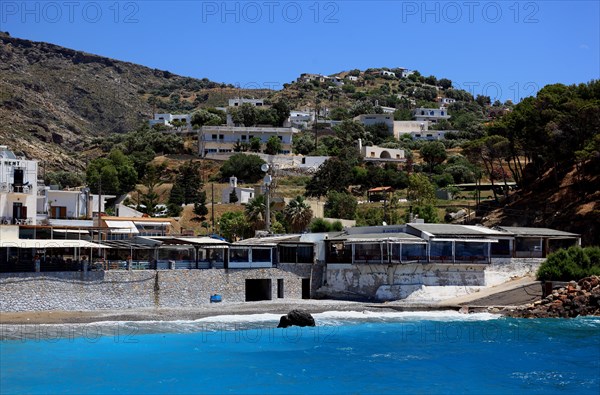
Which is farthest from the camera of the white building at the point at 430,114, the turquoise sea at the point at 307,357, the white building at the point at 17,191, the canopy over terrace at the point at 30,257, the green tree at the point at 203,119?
the white building at the point at 430,114

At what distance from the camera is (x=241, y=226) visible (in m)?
66.0

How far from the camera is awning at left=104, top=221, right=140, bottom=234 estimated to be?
56388 mm

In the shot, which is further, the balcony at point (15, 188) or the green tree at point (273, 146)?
the green tree at point (273, 146)

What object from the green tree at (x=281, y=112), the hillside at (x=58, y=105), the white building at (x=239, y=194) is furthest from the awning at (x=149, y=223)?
the green tree at (x=281, y=112)

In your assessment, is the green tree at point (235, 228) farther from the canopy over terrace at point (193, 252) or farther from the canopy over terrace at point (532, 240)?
the canopy over terrace at point (532, 240)

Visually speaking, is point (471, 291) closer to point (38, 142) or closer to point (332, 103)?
point (38, 142)

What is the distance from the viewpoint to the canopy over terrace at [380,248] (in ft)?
159

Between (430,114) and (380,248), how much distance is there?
108 meters

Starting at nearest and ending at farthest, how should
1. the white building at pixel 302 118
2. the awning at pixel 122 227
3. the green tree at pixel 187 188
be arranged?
the awning at pixel 122 227 → the green tree at pixel 187 188 → the white building at pixel 302 118

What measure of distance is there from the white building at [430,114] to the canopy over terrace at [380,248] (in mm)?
101161

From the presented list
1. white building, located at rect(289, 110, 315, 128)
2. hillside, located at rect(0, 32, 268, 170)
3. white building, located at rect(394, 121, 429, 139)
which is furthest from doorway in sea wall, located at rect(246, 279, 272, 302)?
white building, located at rect(394, 121, 429, 139)

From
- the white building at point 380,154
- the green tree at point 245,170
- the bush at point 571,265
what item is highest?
the white building at point 380,154

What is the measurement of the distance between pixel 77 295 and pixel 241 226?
85.3ft

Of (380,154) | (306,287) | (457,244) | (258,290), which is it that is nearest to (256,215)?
(306,287)
